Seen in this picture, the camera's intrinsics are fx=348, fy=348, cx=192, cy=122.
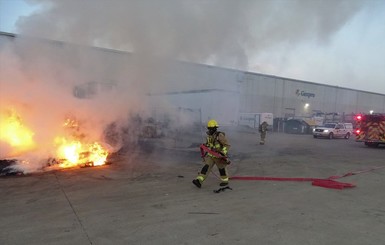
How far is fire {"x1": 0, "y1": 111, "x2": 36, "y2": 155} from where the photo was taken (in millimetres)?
9930

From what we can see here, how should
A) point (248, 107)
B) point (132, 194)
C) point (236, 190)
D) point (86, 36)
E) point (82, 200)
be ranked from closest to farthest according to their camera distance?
point (82, 200) → point (132, 194) → point (236, 190) → point (86, 36) → point (248, 107)

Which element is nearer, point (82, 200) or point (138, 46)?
point (82, 200)

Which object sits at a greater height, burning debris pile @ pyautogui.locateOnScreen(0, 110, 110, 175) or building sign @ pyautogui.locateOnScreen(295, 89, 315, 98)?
building sign @ pyautogui.locateOnScreen(295, 89, 315, 98)

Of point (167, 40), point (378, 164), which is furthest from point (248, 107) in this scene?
point (167, 40)

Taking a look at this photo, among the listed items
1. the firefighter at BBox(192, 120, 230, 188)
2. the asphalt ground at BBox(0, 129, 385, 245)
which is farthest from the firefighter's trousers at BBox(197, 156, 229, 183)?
the asphalt ground at BBox(0, 129, 385, 245)

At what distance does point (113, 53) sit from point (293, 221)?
22.7 ft

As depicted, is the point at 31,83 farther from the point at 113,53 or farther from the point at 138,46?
the point at 138,46

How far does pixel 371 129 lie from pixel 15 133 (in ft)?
58.7

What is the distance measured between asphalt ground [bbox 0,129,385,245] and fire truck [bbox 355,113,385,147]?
10716 millimetres

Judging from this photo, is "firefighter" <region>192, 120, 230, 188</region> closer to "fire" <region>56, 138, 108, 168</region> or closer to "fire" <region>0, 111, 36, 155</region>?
"fire" <region>56, 138, 108, 168</region>

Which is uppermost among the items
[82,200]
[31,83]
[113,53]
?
[113,53]

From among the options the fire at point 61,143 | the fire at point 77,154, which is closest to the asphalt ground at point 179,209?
the fire at point 77,154

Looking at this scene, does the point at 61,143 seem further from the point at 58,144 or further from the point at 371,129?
the point at 371,129

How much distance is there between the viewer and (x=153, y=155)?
12.5 meters
